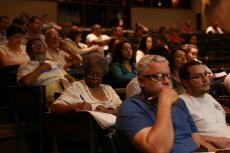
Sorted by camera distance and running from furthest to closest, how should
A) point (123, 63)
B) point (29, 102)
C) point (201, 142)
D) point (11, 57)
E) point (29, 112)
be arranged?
point (123, 63) < point (11, 57) < point (29, 112) < point (29, 102) < point (201, 142)

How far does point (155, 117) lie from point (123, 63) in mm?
3094

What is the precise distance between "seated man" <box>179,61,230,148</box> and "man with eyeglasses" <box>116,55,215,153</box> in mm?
423

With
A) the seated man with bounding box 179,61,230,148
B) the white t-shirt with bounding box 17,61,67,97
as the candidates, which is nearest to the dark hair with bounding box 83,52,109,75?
the seated man with bounding box 179,61,230,148

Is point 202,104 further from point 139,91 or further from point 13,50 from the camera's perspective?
point 13,50

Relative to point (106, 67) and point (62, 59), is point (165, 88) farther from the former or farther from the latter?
point (62, 59)

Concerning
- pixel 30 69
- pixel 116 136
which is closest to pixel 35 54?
pixel 30 69

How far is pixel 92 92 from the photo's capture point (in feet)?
11.6

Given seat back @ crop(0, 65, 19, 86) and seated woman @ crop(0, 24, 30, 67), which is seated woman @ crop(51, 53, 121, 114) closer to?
seat back @ crop(0, 65, 19, 86)

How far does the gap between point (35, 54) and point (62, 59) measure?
2.70 feet

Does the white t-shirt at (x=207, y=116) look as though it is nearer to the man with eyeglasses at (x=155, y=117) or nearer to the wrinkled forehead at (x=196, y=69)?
the wrinkled forehead at (x=196, y=69)

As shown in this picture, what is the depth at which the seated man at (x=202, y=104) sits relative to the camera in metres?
3.04

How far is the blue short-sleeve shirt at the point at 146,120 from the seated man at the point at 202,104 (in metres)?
0.43

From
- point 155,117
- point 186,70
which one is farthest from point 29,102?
point 155,117

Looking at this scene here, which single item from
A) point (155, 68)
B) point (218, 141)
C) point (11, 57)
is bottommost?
point (218, 141)
